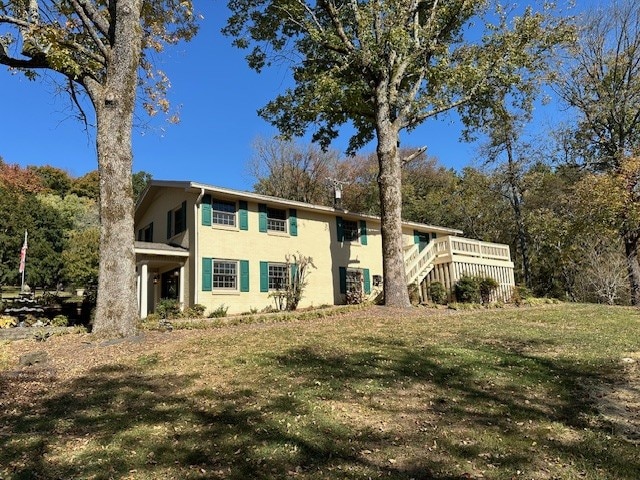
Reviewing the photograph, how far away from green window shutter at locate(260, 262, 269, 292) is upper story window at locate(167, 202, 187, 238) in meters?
3.18

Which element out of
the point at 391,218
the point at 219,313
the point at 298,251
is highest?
the point at 391,218

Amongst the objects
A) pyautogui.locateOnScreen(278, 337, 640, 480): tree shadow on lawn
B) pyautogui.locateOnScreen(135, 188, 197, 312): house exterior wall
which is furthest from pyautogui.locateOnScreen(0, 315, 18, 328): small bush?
pyautogui.locateOnScreen(278, 337, 640, 480): tree shadow on lawn

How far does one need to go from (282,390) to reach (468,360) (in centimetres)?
278

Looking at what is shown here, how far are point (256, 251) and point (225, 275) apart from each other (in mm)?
1570

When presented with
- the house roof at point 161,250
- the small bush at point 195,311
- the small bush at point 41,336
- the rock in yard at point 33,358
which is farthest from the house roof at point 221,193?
the rock in yard at point 33,358

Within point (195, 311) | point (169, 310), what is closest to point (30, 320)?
point (169, 310)

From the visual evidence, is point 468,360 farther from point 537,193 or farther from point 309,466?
point 537,193

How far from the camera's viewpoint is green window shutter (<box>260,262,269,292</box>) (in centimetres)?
1731

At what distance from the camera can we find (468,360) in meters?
6.39

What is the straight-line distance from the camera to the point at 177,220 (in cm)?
1734

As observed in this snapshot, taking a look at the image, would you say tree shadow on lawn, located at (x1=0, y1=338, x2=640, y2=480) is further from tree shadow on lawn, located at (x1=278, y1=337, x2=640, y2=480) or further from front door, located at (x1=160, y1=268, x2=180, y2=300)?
front door, located at (x1=160, y1=268, x2=180, y2=300)

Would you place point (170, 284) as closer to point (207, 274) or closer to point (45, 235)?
point (207, 274)

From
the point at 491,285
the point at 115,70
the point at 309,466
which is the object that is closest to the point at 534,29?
the point at 491,285

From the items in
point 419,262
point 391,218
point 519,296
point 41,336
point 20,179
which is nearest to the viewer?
point 41,336
